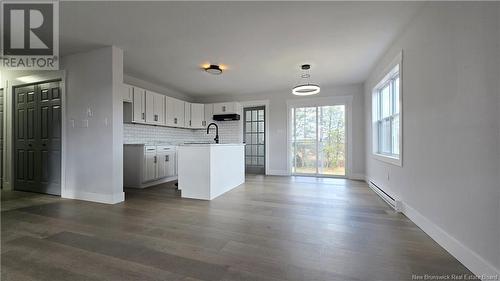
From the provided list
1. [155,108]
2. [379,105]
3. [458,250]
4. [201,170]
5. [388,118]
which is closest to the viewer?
[458,250]

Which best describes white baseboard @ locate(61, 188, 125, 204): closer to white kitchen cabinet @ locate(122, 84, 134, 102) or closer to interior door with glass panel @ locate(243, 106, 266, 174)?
white kitchen cabinet @ locate(122, 84, 134, 102)

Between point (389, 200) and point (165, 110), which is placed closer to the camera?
point (389, 200)

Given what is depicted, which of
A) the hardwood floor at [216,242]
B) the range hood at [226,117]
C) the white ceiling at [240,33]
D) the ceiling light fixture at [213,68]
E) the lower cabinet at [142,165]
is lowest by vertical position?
the hardwood floor at [216,242]

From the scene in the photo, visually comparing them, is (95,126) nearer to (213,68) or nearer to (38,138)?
(38,138)

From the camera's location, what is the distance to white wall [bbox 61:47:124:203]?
3289mm

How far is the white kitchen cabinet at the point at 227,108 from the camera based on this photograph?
6.34 m

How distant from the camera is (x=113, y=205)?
3203mm

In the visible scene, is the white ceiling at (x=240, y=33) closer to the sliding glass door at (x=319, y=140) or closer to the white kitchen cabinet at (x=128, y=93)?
the white kitchen cabinet at (x=128, y=93)

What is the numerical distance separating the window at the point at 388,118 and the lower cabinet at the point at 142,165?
15.0 feet

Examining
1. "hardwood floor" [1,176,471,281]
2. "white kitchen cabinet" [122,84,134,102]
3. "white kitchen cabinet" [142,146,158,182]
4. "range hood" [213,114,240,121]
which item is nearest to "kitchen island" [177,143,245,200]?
"hardwood floor" [1,176,471,281]

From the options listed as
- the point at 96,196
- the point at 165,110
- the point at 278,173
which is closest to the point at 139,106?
the point at 165,110

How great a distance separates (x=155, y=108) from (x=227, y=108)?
Answer: 2.09 metres

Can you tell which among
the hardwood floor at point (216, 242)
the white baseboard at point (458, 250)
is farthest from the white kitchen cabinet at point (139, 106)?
the white baseboard at point (458, 250)

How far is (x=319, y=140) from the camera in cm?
583
